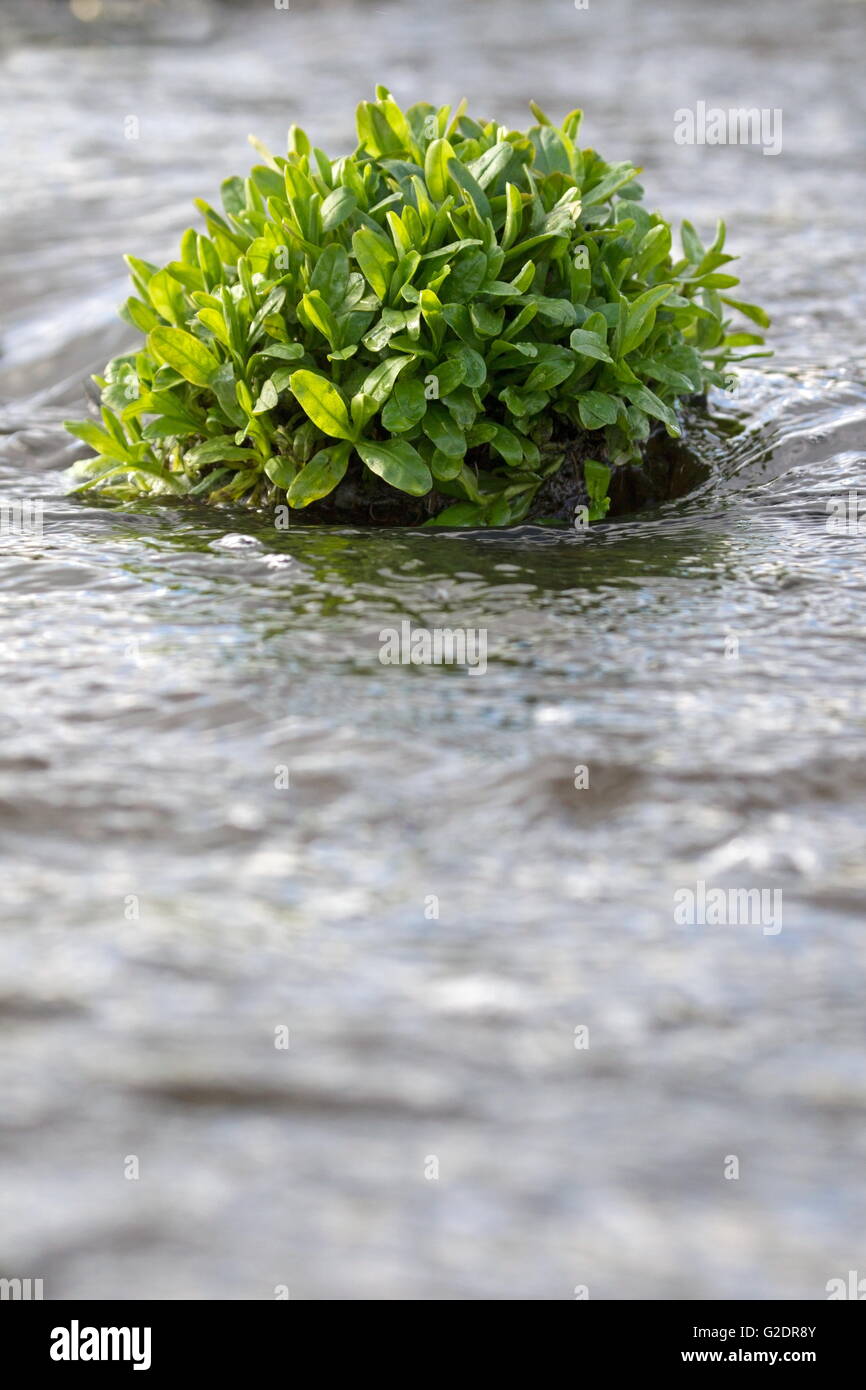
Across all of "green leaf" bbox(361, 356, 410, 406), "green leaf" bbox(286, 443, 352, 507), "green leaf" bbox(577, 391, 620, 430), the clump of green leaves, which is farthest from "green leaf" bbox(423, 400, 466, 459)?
"green leaf" bbox(577, 391, 620, 430)

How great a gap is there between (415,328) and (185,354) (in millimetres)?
652

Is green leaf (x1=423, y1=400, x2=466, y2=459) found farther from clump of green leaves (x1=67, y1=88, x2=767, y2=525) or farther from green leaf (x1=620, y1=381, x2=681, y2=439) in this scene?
green leaf (x1=620, y1=381, x2=681, y2=439)

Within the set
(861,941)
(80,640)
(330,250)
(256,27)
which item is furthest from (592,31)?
(861,941)

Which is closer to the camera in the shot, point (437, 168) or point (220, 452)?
point (437, 168)

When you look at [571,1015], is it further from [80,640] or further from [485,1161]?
[80,640]

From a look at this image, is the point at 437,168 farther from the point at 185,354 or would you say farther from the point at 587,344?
the point at 185,354

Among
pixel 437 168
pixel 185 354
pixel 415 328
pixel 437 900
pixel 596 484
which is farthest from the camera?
pixel 596 484

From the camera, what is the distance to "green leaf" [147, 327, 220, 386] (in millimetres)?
3797

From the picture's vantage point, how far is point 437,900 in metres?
2.25

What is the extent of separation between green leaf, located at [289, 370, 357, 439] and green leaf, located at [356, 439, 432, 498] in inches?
2.8

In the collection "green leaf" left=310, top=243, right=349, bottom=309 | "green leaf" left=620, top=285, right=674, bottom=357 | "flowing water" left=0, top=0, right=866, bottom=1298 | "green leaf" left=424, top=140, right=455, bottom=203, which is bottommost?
"flowing water" left=0, top=0, right=866, bottom=1298

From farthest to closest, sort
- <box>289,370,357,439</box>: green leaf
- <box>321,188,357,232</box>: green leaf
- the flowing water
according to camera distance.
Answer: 1. <box>321,188,357,232</box>: green leaf
2. <box>289,370,357,439</box>: green leaf
3. the flowing water

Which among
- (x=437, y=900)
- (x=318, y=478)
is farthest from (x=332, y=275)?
(x=437, y=900)

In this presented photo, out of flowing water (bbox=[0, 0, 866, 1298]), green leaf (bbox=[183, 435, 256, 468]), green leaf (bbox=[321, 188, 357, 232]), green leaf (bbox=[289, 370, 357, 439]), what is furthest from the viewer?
green leaf (bbox=[183, 435, 256, 468])
